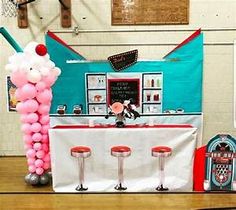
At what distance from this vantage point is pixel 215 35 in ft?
16.5

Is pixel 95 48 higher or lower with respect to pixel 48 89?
higher

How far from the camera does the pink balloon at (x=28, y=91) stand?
372 cm

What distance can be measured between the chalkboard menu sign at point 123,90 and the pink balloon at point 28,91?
1.58 metres

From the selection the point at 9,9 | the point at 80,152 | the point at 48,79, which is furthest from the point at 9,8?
the point at 80,152

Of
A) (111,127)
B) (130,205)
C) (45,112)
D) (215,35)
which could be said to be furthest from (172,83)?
(130,205)

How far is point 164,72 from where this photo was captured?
5086 mm

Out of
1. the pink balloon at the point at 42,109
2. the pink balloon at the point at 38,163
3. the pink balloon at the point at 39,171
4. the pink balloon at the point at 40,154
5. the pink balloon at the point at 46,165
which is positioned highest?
the pink balloon at the point at 42,109

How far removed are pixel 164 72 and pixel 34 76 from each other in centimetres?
207

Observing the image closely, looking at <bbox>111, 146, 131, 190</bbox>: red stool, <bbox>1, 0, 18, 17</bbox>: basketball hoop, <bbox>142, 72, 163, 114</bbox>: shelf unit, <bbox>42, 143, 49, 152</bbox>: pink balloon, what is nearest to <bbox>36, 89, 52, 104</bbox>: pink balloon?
<bbox>42, 143, 49, 152</bbox>: pink balloon

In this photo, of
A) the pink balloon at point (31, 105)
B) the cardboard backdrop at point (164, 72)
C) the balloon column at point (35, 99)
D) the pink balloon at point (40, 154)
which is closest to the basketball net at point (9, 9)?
the cardboard backdrop at point (164, 72)

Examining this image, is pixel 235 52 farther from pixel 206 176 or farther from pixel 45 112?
pixel 45 112

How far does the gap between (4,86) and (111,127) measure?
2248 millimetres

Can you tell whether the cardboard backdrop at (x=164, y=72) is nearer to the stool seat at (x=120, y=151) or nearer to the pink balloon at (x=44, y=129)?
the pink balloon at (x=44, y=129)

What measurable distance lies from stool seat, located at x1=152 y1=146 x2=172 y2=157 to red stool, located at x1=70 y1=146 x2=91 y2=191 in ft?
2.18
